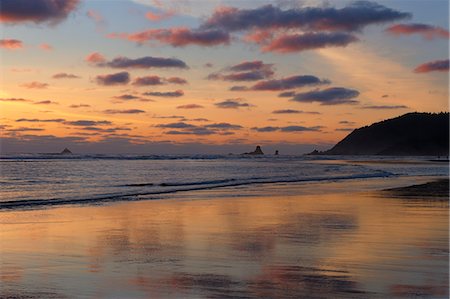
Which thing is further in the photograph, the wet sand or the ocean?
the ocean

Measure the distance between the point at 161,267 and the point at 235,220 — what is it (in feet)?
23.2

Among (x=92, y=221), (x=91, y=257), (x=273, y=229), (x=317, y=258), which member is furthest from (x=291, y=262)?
(x=92, y=221)

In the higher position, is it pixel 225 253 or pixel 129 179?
pixel 129 179

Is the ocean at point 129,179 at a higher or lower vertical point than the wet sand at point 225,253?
higher

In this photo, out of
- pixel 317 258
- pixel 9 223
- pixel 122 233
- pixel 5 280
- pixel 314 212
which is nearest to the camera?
pixel 5 280

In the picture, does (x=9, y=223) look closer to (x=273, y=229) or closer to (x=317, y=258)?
(x=273, y=229)

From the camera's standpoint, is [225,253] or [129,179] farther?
[129,179]

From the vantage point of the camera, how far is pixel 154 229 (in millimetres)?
15078

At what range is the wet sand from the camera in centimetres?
848

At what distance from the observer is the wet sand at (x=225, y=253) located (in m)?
8.48

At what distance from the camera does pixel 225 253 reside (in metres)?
11.4

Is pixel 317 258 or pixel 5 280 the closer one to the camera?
pixel 5 280

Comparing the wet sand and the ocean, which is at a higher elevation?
the ocean

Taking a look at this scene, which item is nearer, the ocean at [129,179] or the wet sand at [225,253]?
the wet sand at [225,253]
